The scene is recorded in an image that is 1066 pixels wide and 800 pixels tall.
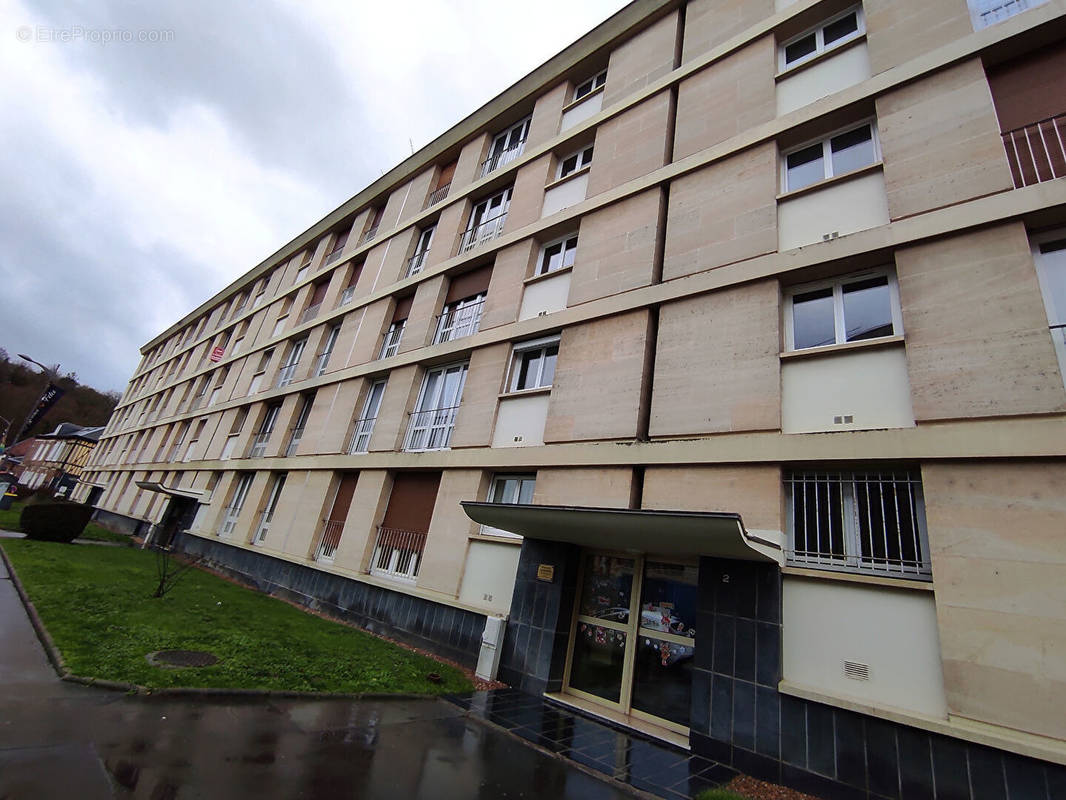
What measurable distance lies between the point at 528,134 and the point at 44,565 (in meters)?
15.9

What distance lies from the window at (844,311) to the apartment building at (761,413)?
0.11 feet

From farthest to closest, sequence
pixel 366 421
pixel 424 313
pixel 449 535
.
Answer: pixel 366 421 < pixel 424 313 < pixel 449 535

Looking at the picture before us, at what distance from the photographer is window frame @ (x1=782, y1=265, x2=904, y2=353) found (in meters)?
6.01

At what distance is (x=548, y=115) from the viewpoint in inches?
508

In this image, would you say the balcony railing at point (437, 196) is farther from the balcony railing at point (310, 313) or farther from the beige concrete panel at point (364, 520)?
the beige concrete panel at point (364, 520)

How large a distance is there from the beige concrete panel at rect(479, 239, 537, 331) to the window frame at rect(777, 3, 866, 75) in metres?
5.78

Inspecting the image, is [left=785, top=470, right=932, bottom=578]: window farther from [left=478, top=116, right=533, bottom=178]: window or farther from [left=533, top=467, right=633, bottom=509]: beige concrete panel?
[left=478, top=116, right=533, bottom=178]: window

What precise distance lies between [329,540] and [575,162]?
1153cm

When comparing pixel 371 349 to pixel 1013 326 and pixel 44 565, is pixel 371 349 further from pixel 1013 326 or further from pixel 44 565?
pixel 1013 326

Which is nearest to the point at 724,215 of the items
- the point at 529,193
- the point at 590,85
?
the point at 529,193

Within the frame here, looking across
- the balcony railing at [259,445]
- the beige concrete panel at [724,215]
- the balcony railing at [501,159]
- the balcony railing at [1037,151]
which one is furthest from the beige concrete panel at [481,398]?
the balcony railing at [259,445]

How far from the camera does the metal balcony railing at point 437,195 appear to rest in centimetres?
1560

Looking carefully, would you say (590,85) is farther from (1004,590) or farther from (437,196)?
(1004,590)

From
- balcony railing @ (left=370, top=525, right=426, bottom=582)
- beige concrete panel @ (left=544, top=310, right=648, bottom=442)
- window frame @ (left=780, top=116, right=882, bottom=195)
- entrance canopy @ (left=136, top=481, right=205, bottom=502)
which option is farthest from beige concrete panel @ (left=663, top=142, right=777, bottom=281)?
entrance canopy @ (left=136, top=481, right=205, bottom=502)
